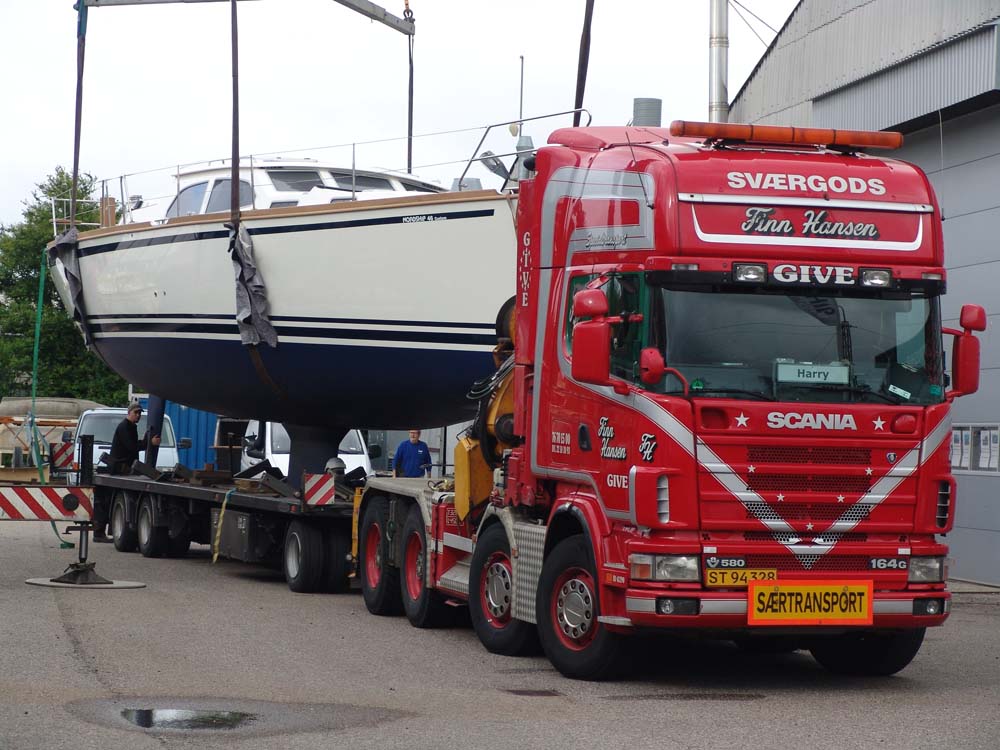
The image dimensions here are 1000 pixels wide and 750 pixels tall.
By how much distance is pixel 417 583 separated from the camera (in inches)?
478

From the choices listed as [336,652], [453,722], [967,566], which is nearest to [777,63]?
[967,566]

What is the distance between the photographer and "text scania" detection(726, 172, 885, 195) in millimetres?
8812

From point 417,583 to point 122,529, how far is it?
8283mm

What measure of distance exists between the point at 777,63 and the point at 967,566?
7.24 metres

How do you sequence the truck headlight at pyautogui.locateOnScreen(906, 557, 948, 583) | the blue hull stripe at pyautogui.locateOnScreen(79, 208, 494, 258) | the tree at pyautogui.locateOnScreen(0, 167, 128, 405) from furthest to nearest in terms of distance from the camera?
the tree at pyautogui.locateOnScreen(0, 167, 128, 405) → the blue hull stripe at pyautogui.locateOnScreen(79, 208, 494, 258) → the truck headlight at pyautogui.locateOnScreen(906, 557, 948, 583)

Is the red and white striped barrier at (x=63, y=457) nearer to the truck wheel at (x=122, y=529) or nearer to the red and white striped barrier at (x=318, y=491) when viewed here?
the truck wheel at (x=122, y=529)

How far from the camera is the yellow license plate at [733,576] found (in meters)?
8.41

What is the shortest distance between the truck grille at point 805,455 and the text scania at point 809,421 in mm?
118

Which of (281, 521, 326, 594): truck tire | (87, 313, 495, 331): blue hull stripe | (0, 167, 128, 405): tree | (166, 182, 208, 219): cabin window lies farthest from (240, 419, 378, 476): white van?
(0, 167, 128, 405): tree

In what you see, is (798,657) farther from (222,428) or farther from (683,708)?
(222,428)

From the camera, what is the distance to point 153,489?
17.8m

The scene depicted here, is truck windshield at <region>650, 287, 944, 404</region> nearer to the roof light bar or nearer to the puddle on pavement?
the roof light bar

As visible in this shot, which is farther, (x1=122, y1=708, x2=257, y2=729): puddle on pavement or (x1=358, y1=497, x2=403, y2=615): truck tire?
(x1=358, y1=497, x2=403, y2=615): truck tire

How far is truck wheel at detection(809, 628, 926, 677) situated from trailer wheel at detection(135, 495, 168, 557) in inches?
398
